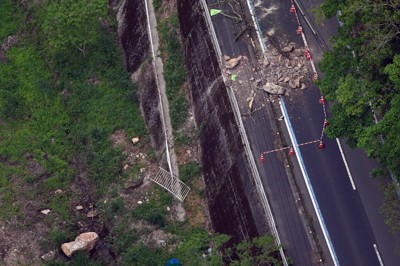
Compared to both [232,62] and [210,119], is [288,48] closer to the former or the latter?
[232,62]

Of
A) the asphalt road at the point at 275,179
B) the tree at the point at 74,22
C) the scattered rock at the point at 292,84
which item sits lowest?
the asphalt road at the point at 275,179

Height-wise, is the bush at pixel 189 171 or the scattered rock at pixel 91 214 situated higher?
the bush at pixel 189 171

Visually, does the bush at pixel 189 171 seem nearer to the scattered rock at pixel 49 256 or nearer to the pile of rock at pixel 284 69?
the pile of rock at pixel 284 69

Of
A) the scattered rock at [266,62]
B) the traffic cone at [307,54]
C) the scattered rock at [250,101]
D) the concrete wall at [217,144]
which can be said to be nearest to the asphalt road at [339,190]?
the traffic cone at [307,54]

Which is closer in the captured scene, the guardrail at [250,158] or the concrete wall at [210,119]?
the guardrail at [250,158]

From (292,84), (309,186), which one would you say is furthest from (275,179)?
(292,84)

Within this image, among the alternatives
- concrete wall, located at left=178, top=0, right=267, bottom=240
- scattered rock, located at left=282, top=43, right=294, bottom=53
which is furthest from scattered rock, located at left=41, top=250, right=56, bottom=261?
scattered rock, located at left=282, top=43, right=294, bottom=53

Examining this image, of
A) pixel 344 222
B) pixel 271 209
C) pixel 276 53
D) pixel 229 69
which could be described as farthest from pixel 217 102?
pixel 344 222
